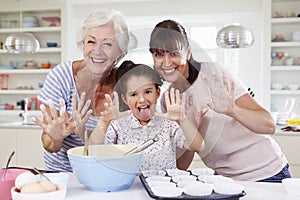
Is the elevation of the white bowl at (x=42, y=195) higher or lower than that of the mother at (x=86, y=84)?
lower

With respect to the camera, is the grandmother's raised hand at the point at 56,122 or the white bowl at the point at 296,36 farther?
the white bowl at the point at 296,36

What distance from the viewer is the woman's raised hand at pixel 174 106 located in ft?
3.50

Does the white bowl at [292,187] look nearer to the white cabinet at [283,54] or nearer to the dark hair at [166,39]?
the dark hair at [166,39]

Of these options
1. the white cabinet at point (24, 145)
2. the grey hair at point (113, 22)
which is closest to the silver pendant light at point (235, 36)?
the white cabinet at point (24, 145)

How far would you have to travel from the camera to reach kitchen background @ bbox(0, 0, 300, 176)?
4238mm

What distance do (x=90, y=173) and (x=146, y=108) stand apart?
0.27 m

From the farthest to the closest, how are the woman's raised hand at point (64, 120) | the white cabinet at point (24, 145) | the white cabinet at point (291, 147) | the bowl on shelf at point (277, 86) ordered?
the bowl on shelf at point (277, 86)
the white cabinet at point (24, 145)
the white cabinet at point (291, 147)
the woman's raised hand at point (64, 120)

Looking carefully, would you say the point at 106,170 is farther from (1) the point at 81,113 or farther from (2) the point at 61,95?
(2) the point at 61,95

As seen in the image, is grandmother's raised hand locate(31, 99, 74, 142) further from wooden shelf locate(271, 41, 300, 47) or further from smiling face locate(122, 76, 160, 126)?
wooden shelf locate(271, 41, 300, 47)

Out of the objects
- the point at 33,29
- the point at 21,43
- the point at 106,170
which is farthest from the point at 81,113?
the point at 33,29

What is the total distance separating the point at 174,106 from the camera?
107 cm

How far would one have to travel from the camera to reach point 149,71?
41.6 inches

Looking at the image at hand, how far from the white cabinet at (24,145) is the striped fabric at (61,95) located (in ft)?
6.26

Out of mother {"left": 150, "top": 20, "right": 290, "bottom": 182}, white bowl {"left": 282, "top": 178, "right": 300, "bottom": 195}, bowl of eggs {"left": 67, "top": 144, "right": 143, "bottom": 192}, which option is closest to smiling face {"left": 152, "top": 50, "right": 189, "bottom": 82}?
mother {"left": 150, "top": 20, "right": 290, "bottom": 182}
